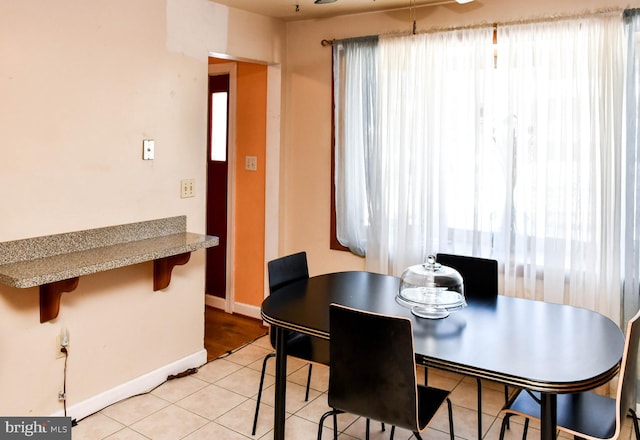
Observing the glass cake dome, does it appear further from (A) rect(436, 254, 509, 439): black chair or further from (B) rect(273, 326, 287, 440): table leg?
(B) rect(273, 326, 287, 440): table leg

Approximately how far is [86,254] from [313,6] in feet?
6.87

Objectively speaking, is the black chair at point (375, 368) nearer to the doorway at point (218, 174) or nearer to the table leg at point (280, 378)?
the table leg at point (280, 378)

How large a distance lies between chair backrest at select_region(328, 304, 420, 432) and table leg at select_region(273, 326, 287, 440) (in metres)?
0.33

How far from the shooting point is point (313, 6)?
357 centimetres

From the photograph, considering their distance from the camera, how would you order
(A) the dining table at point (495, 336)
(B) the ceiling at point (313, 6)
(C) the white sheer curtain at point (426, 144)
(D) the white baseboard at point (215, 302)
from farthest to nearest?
(D) the white baseboard at point (215, 302)
(B) the ceiling at point (313, 6)
(C) the white sheer curtain at point (426, 144)
(A) the dining table at point (495, 336)

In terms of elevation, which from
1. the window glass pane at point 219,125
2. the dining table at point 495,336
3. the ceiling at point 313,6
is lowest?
the dining table at point 495,336

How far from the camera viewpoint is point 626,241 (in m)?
2.88

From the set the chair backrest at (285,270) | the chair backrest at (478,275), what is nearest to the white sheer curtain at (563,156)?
the chair backrest at (478,275)

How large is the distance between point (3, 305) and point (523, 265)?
270 cm

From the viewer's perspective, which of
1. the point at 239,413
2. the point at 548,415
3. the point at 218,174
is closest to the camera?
the point at 548,415

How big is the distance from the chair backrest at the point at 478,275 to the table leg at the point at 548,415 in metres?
0.88

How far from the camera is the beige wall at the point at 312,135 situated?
3861 millimetres

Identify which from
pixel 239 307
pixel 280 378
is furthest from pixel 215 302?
pixel 280 378

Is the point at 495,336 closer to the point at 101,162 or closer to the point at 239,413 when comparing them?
the point at 239,413
